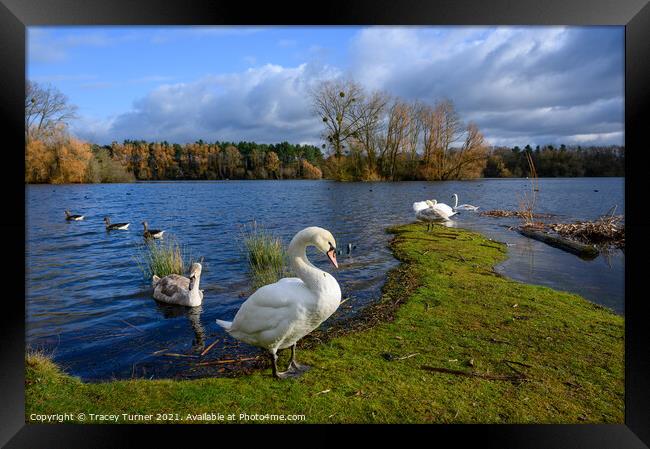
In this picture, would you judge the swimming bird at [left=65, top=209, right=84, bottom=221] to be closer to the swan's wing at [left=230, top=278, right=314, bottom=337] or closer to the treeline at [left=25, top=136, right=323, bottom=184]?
the treeline at [left=25, top=136, right=323, bottom=184]

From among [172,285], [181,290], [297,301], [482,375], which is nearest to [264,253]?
[181,290]

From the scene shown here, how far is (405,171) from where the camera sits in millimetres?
4504

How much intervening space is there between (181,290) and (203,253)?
0.52m

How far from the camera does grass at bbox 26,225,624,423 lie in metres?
2.39

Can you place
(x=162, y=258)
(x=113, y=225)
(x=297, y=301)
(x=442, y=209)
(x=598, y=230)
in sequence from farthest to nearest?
(x=442, y=209) → (x=162, y=258) → (x=113, y=225) → (x=598, y=230) → (x=297, y=301)

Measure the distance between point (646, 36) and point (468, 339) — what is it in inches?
103

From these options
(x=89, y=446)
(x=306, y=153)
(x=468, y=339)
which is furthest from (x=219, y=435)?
(x=306, y=153)

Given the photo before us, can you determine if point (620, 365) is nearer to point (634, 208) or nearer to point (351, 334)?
point (634, 208)

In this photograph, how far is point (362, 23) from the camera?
2504mm

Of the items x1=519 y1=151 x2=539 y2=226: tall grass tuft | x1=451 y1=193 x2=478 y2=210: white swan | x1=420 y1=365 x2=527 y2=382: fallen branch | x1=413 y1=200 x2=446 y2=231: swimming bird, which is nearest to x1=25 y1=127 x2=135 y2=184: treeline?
x1=420 y1=365 x2=527 y2=382: fallen branch

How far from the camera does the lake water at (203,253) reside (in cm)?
307

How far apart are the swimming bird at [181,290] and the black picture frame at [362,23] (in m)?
1.58

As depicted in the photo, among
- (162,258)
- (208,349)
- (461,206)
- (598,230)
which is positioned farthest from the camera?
(461,206)

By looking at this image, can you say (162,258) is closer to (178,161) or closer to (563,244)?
(178,161)
